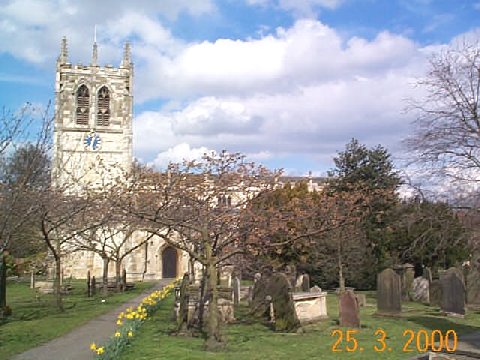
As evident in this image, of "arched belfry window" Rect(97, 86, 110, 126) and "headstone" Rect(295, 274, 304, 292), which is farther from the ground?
"arched belfry window" Rect(97, 86, 110, 126)

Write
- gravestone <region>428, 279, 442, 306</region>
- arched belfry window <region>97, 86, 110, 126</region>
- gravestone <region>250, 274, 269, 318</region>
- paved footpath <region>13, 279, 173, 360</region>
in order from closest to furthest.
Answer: paved footpath <region>13, 279, 173, 360</region>, gravestone <region>250, 274, 269, 318</region>, gravestone <region>428, 279, 442, 306</region>, arched belfry window <region>97, 86, 110, 126</region>

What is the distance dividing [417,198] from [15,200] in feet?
39.1

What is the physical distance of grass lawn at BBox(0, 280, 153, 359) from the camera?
12.4 metres

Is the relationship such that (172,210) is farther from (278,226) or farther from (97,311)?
(97,311)

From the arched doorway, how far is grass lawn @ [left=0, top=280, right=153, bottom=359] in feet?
86.5

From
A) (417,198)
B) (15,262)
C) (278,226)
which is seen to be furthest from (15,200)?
(15,262)

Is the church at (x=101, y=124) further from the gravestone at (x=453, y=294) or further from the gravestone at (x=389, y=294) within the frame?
the gravestone at (x=453, y=294)

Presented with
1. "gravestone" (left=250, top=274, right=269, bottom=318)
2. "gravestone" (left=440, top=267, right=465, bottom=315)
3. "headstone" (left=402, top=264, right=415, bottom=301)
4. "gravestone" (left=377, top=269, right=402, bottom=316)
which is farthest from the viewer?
"headstone" (left=402, top=264, right=415, bottom=301)

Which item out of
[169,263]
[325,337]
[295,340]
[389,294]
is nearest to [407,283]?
[389,294]

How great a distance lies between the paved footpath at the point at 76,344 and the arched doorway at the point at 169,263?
36118 mm

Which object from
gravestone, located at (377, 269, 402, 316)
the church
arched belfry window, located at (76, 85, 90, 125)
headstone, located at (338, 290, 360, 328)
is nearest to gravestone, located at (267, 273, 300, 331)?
headstone, located at (338, 290, 360, 328)

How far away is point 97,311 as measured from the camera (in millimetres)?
19516

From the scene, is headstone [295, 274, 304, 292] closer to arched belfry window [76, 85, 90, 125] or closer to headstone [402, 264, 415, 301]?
headstone [402, 264, 415, 301]

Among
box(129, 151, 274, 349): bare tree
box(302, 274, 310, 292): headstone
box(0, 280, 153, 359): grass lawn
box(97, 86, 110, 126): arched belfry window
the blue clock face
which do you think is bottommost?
box(0, 280, 153, 359): grass lawn
